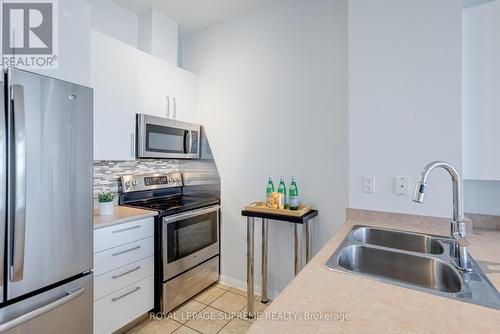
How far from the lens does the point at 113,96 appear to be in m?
1.98

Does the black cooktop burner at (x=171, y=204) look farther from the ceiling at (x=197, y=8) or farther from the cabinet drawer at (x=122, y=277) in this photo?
the ceiling at (x=197, y=8)

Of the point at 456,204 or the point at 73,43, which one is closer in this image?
the point at 456,204

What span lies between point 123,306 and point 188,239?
0.67 m

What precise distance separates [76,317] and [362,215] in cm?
181

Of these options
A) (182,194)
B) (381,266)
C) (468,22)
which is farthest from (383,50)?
(182,194)

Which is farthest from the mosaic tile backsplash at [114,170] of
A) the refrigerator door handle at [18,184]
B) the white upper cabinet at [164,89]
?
the refrigerator door handle at [18,184]

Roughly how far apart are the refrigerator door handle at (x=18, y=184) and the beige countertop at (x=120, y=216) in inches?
17.2

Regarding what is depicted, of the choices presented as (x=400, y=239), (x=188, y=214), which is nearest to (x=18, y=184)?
(x=188, y=214)

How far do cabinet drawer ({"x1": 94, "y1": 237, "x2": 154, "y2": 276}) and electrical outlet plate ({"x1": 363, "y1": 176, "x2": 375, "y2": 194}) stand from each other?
1623mm

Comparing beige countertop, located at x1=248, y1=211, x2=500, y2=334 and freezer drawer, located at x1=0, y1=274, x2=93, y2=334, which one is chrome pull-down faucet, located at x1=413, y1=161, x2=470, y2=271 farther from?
freezer drawer, located at x1=0, y1=274, x2=93, y2=334

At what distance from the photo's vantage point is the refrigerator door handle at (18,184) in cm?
117

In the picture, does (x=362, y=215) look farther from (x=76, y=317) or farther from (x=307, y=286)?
(x=76, y=317)

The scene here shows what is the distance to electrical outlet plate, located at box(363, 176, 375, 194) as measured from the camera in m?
1.59

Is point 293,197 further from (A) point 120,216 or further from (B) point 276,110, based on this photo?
(A) point 120,216
